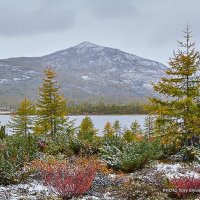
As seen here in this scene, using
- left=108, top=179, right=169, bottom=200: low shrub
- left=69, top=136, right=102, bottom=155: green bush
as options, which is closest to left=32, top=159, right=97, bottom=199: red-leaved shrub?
left=108, top=179, right=169, bottom=200: low shrub

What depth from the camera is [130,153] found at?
13.3 metres

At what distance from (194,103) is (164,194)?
330 inches

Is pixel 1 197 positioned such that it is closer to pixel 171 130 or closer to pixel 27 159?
pixel 27 159

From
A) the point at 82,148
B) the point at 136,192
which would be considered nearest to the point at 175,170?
the point at 136,192

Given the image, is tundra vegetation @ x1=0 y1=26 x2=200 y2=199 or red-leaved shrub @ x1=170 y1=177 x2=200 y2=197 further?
tundra vegetation @ x1=0 y1=26 x2=200 y2=199

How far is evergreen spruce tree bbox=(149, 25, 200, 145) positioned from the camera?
1645 cm

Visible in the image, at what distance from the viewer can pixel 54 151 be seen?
15781mm

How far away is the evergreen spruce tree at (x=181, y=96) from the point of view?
54.0 feet

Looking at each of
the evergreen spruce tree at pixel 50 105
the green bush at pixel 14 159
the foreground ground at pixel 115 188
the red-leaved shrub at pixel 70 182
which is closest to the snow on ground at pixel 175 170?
the foreground ground at pixel 115 188

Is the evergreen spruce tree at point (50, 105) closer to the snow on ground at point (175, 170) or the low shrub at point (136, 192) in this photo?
the snow on ground at point (175, 170)

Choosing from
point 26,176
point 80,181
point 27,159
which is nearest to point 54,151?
point 27,159

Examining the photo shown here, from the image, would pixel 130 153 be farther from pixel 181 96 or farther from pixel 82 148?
pixel 181 96

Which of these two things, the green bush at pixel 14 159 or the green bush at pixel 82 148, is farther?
the green bush at pixel 82 148

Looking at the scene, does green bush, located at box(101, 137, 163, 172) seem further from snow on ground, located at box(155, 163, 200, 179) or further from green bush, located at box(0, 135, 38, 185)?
green bush, located at box(0, 135, 38, 185)
